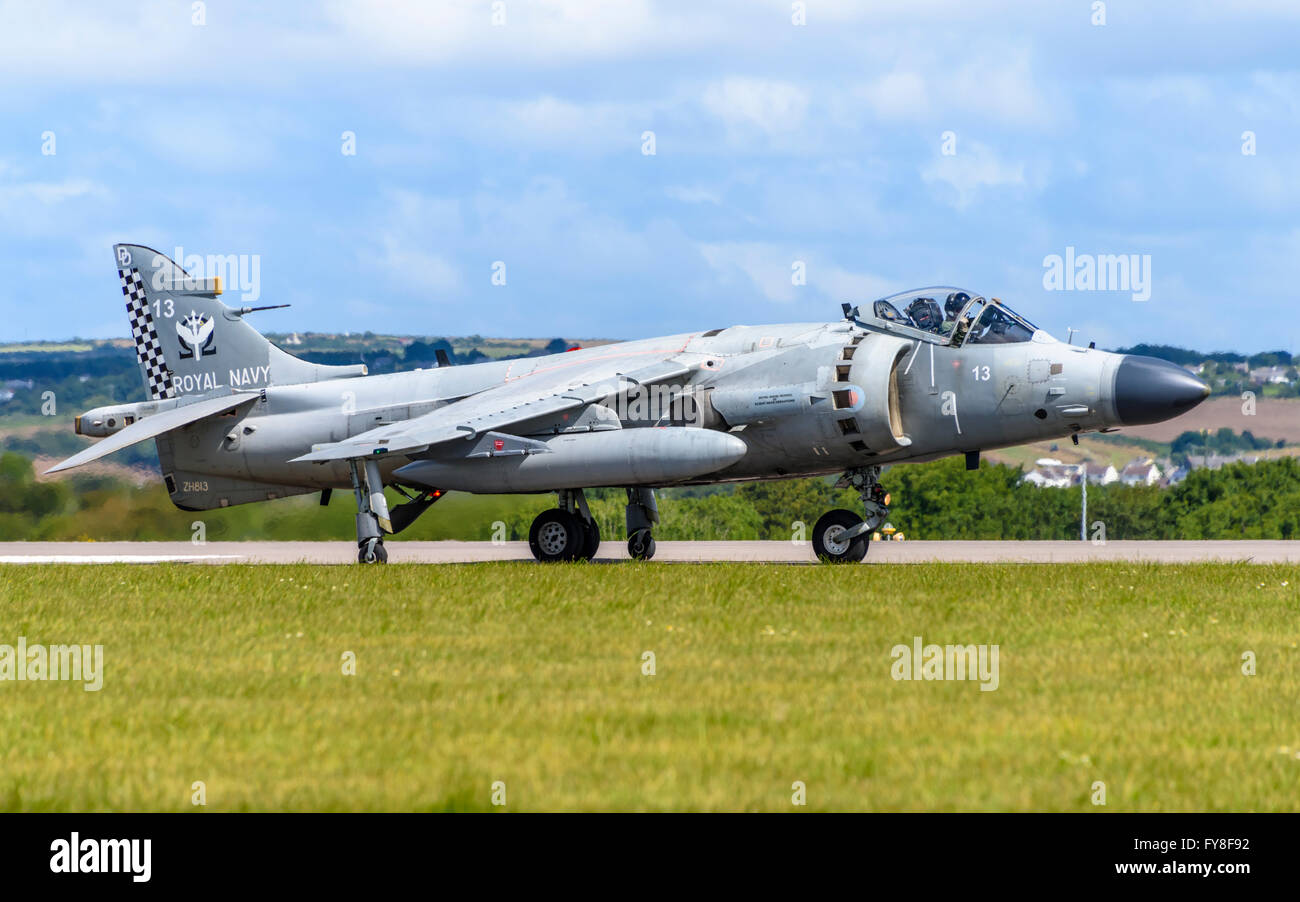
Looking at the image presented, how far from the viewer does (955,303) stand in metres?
19.0

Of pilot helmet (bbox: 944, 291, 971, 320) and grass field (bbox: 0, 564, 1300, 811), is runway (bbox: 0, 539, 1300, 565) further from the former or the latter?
grass field (bbox: 0, 564, 1300, 811)

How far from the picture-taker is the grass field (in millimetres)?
6445

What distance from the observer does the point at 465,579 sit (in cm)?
1617

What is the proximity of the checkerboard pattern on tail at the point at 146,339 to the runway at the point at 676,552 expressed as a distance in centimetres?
267

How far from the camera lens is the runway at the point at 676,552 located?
22375mm

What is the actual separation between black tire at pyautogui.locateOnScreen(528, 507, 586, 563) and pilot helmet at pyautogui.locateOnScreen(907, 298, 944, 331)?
509cm

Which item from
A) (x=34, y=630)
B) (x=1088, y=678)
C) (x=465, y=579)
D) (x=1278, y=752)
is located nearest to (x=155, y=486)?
(x=465, y=579)

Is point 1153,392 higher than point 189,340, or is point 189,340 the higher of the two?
point 189,340

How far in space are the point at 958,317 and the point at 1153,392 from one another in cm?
254

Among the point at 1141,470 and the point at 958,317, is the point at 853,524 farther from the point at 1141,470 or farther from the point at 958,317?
the point at 1141,470

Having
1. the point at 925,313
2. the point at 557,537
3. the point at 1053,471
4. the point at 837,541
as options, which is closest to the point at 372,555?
the point at 557,537

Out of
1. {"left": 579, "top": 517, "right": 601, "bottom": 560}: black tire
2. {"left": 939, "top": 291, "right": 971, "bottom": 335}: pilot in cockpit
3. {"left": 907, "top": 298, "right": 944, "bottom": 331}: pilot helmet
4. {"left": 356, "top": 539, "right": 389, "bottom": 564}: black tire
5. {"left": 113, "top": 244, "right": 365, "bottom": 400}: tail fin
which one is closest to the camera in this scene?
{"left": 939, "top": 291, "right": 971, "bottom": 335}: pilot in cockpit

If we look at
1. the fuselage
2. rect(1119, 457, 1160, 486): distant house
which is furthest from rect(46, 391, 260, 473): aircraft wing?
rect(1119, 457, 1160, 486): distant house
